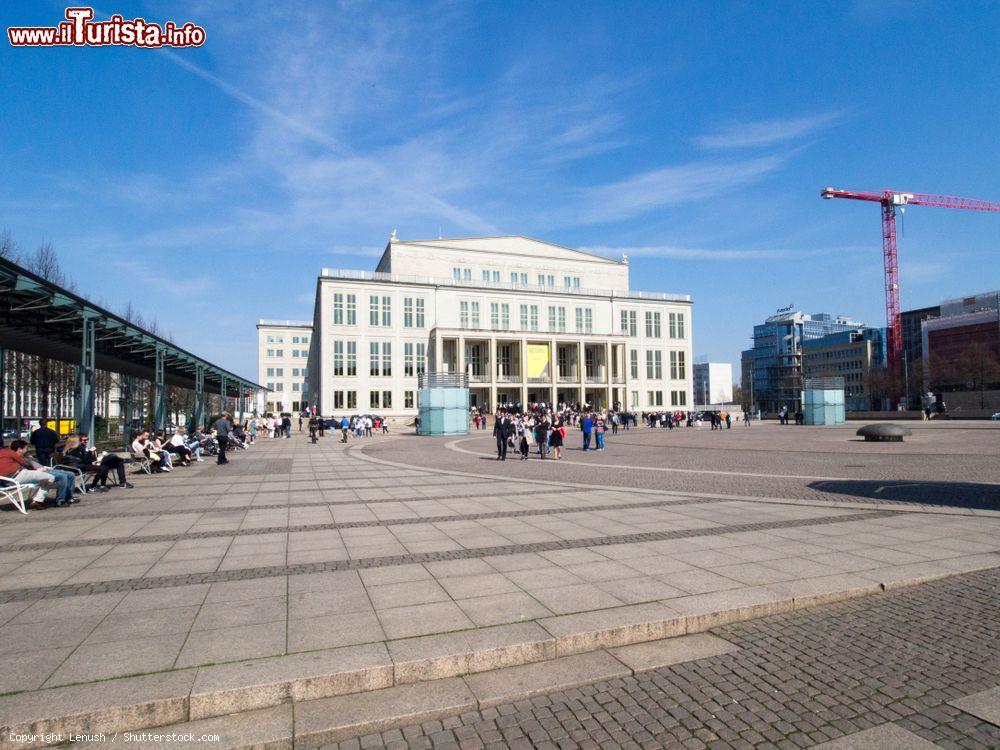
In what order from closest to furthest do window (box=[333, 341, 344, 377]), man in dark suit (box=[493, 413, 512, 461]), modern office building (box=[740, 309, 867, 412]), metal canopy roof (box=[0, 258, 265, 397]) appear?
metal canopy roof (box=[0, 258, 265, 397]) < man in dark suit (box=[493, 413, 512, 461]) < window (box=[333, 341, 344, 377]) < modern office building (box=[740, 309, 867, 412])

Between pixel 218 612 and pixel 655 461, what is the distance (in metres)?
17.3

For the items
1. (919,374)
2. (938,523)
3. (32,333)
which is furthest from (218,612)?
(919,374)

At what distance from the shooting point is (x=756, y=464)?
62.5 feet

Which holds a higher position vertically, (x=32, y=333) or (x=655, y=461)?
(x=32, y=333)

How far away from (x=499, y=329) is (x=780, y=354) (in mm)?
104313

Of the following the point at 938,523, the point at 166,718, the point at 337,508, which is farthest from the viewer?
the point at 337,508

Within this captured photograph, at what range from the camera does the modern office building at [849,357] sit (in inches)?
5108

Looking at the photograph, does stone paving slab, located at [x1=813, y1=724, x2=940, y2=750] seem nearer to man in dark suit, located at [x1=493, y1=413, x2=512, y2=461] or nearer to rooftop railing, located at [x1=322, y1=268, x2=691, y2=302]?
man in dark suit, located at [x1=493, y1=413, x2=512, y2=461]

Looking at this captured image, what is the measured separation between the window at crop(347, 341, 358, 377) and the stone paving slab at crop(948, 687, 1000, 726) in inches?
2744

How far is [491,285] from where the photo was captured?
256 ft

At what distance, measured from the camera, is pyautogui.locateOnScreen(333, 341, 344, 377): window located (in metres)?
69.9

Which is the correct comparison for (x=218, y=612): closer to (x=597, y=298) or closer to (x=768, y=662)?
(x=768, y=662)

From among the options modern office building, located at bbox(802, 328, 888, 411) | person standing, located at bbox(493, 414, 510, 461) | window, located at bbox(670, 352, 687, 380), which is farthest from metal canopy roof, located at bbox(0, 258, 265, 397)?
modern office building, located at bbox(802, 328, 888, 411)

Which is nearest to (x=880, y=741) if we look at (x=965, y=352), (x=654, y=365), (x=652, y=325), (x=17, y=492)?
(x=17, y=492)
